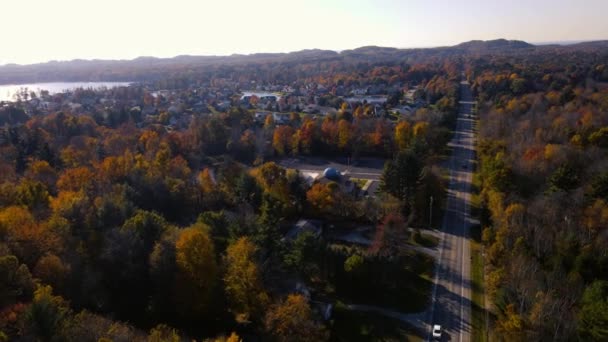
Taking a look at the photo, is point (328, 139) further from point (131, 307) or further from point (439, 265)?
point (131, 307)

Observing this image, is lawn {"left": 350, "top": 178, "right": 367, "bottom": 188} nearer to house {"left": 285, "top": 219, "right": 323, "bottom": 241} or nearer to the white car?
house {"left": 285, "top": 219, "right": 323, "bottom": 241}

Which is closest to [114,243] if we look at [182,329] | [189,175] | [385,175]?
[182,329]

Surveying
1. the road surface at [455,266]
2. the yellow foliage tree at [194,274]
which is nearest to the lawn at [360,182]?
the road surface at [455,266]

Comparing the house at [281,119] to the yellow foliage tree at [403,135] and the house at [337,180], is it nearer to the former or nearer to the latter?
the yellow foliage tree at [403,135]

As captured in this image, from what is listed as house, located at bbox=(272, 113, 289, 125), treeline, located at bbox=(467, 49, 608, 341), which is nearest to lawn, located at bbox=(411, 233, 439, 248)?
treeline, located at bbox=(467, 49, 608, 341)

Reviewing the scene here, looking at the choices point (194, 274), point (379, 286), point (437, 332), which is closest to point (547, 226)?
point (437, 332)
